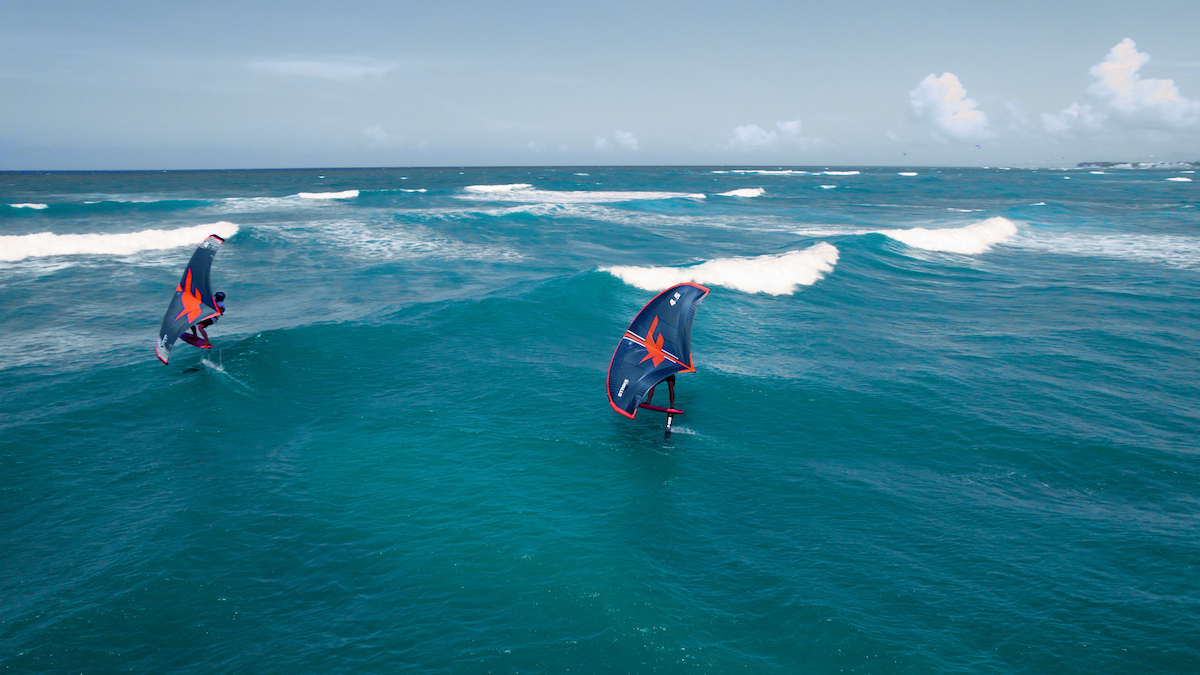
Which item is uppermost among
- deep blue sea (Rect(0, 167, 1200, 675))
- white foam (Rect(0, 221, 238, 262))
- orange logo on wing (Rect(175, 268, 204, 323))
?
white foam (Rect(0, 221, 238, 262))

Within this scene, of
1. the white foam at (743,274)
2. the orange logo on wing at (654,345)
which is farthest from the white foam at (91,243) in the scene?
the orange logo on wing at (654,345)

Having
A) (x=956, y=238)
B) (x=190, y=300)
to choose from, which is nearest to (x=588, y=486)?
(x=190, y=300)

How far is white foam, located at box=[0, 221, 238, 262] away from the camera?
41.0 m

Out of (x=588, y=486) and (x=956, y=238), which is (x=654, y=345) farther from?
(x=956, y=238)

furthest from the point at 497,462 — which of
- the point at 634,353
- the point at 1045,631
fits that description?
the point at 1045,631

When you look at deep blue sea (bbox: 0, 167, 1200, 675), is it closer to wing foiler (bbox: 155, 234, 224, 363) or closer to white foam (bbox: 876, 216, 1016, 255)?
wing foiler (bbox: 155, 234, 224, 363)

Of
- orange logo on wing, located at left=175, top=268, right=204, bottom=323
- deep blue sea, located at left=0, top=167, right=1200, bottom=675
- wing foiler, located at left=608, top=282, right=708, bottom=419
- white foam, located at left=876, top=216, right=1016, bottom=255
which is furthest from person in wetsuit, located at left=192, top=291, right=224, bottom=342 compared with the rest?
white foam, located at left=876, top=216, right=1016, bottom=255

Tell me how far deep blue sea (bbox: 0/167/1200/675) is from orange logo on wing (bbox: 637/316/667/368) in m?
2.32

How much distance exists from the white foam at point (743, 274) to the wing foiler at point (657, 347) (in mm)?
15597

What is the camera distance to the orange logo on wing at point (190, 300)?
1891 centimetres

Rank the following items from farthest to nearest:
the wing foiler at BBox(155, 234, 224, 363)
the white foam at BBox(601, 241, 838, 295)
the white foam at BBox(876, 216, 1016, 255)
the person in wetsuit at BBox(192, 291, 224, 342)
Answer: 1. the white foam at BBox(876, 216, 1016, 255)
2. the white foam at BBox(601, 241, 838, 295)
3. the wing foiler at BBox(155, 234, 224, 363)
4. the person in wetsuit at BBox(192, 291, 224, 342)

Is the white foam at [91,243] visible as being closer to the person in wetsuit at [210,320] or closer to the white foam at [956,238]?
the person in wetsuit at [210,320]

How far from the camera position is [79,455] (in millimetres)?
15180

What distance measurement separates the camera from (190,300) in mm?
19062
